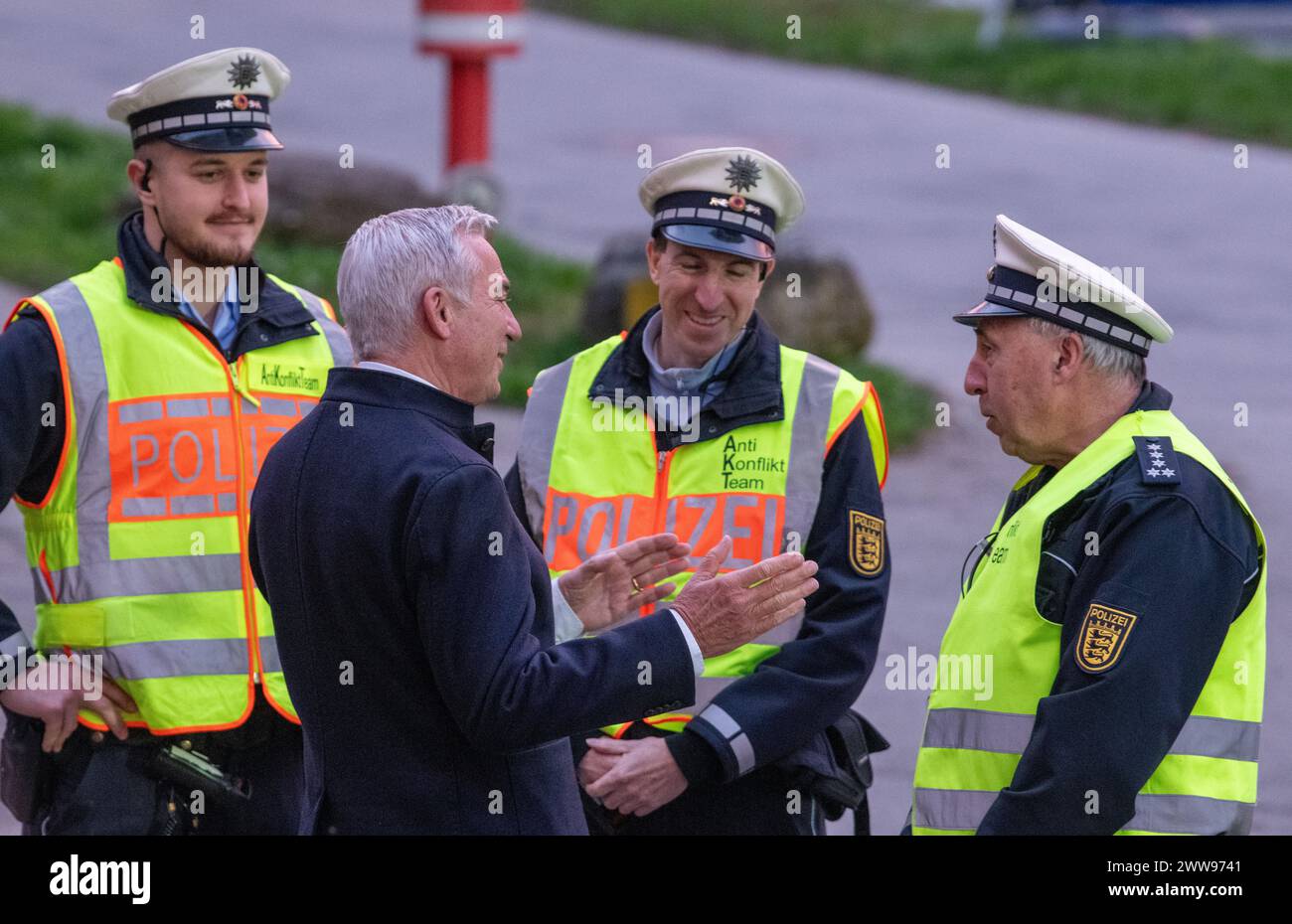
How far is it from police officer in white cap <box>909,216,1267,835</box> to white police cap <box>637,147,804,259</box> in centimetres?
75

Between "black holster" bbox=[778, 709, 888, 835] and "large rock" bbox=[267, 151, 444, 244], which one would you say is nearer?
"black holster" bbox=[778, 709, 888, 835]

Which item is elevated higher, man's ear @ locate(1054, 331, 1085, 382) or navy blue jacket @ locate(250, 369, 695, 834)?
man's ear @ locate(1054, 331, 1085, 382)

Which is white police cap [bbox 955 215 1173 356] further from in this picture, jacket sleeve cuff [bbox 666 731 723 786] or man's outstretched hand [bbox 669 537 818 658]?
jacket sleeve cuff [bbox 666 731 723 786]

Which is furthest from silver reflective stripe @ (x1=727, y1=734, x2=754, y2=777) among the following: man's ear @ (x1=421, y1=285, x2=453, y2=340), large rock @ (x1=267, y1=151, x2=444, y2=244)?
large rock @ (x1=267, y1=151, x2=444, y2=244)

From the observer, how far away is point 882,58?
20.8 meters

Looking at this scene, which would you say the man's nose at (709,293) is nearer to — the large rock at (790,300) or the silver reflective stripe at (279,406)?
the silver reflective stripe at (279,406)

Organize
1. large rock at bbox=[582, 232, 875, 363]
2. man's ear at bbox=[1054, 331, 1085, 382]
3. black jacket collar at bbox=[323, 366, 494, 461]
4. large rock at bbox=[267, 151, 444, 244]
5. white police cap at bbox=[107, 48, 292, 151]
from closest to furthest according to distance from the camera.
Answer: black jacket collar at bbox=[323, 366, 494, 461], man's ear at bbox=[1054, 331, 1085, 382], white police cap at bbox=[107, 48, 292, 151], large rock at bbox=[582, 232, 875, 363], large rock at bbox=[267, 151, 444, 244]

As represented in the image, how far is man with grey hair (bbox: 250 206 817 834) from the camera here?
3.01 meters

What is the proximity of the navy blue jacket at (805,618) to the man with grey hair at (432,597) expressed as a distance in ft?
2.22

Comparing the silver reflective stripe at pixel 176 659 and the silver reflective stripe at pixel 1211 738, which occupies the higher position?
the silver reflective stripe at pixel 176 659

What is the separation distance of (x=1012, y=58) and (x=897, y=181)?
428cm

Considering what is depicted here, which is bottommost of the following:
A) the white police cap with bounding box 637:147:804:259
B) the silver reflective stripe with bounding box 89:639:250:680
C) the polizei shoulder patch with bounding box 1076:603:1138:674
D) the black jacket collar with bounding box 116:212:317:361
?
the silver reflective stripe with bounding box 89:639:250:680

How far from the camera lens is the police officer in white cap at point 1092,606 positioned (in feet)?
10.4

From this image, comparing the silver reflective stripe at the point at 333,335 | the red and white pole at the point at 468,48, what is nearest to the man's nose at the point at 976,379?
the silver reflective stripe at the point at 333,335
